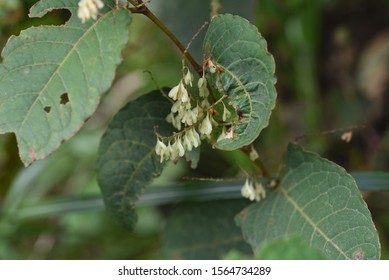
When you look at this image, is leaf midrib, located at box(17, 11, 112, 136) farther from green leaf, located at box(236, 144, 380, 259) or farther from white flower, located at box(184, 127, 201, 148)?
green leaf, located at box(236, 144, 380, 259)

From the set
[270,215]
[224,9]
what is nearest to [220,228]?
[270,215]

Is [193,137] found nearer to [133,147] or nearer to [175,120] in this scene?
[175,120]

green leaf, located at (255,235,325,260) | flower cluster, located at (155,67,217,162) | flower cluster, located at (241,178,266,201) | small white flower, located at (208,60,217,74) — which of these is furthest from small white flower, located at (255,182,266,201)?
green leaf, located at (255,235,325,260)

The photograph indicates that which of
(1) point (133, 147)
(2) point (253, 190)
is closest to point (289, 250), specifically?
(2) point (253, 190)

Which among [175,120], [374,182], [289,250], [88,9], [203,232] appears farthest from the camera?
[203,232]

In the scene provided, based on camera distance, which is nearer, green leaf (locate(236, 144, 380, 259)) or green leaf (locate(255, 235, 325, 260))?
green leaf (locate(255, 235, 325, 260))

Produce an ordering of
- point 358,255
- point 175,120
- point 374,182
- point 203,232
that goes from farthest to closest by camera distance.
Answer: point 203,232 < point 374,182 < point 175,120 < point 358,255

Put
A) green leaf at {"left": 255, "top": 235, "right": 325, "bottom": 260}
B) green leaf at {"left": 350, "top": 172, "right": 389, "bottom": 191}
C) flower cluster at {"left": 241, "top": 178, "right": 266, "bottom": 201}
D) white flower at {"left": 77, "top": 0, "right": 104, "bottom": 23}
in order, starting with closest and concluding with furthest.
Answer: green leaf at {"left": 255, "top": 235, "right": 325, "bottom": 260} < white flower at {"left": 77, "top": 0, "right": 104, "bottom": 23} < flower cluster at {"left": 241, "top": 178, "right": 266, "bottom": 201} < green leaf at {"left": 350, "top": 172, "right": 389, "bottom": 191}

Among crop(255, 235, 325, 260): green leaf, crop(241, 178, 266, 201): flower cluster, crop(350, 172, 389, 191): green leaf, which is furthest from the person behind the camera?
crop(350, 172, 389, 191): green leaf
